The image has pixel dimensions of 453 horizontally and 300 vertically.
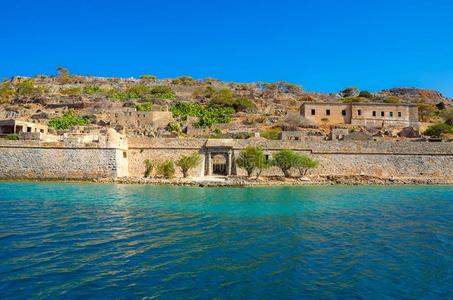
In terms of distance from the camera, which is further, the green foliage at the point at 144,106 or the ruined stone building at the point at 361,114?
the green foliage at the point at 144,106

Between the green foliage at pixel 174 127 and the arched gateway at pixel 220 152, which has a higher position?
the green foliage at pixel 174 127

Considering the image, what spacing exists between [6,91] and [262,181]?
63.0 m

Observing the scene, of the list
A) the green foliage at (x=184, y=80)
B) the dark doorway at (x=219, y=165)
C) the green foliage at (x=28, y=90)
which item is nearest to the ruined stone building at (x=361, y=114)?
the dark doorway at (x=219, y=165)

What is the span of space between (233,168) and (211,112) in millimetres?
24562

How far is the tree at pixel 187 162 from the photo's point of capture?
30.9 metres

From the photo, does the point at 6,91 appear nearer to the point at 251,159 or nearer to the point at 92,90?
the point at 92,90

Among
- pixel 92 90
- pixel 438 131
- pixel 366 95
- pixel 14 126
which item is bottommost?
pixel 14 126

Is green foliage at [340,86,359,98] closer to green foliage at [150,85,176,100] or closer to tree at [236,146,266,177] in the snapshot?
green foliage at [150,85,176,100]

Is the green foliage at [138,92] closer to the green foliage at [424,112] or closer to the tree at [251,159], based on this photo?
the tree at [251,159]

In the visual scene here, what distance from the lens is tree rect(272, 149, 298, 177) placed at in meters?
31.0

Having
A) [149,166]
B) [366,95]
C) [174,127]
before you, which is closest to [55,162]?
[149,166]

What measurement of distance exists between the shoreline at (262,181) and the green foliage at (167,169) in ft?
3.68

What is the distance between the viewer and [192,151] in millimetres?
32469

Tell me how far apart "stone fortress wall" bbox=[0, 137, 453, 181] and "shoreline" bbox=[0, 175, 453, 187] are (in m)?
0.71
